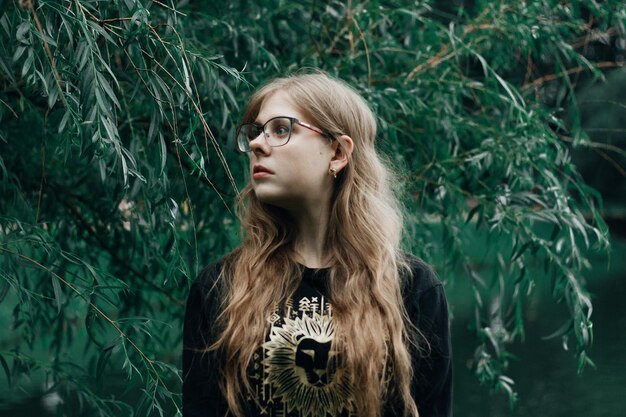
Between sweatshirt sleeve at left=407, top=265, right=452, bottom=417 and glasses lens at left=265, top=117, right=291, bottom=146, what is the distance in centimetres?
34

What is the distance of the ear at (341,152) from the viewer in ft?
5.74

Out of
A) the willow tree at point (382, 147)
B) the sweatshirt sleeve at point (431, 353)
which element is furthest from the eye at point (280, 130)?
the willow tree at point (382, 147)

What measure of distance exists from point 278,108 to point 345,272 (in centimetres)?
30

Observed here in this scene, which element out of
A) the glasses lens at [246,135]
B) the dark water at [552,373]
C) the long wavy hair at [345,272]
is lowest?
the dark water at [552,373]

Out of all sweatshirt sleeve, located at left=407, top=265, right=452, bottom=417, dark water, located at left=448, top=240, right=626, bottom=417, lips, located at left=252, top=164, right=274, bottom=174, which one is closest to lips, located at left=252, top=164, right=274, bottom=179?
lips, located at left=252, top=164, right=274, bottom=174

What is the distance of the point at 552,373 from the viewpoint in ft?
21.7

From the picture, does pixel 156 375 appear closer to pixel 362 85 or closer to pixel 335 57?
pixel 362 85

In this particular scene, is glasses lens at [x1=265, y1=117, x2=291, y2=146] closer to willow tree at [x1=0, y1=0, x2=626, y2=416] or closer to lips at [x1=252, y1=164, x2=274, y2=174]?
lips at [x1=252, y1=164, x2=274, y2=174]

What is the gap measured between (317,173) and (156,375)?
0.77 metres

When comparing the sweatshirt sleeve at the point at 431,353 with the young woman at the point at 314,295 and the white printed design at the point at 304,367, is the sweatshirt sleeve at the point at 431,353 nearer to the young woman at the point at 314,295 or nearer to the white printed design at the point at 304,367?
the young woman at the point at 314,295

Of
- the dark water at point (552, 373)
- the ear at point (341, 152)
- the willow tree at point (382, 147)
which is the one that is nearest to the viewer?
the ear at point (341, 152)

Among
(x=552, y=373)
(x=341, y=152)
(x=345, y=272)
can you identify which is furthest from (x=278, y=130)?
(x=552, y=373)

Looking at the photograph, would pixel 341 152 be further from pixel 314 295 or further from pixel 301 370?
pixel 301 370

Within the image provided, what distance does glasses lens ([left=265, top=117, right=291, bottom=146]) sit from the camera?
1.69m
